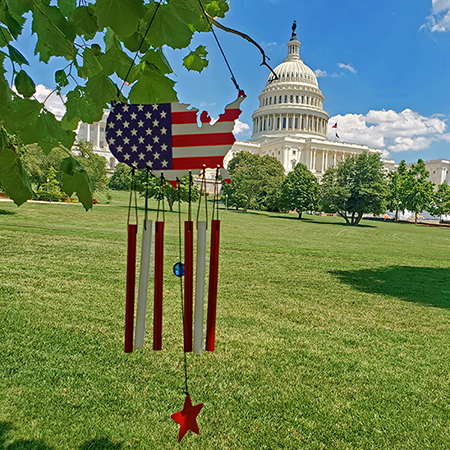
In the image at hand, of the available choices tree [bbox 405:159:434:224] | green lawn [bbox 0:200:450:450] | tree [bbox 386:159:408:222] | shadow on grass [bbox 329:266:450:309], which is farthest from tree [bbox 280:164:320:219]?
green lawn [bbox 0:200:450:450]

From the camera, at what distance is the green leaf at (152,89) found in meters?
1.70

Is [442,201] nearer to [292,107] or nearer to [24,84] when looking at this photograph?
[292,107]

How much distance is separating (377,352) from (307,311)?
5.78 feet

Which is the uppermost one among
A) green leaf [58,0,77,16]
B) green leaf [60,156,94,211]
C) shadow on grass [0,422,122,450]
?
green leaf [58,0,77,16]

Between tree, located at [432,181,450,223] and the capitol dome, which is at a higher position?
the capitol dome

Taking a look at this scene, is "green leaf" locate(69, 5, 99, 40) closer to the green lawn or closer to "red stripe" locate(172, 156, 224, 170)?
"red stripe" locate(172, 156, 224, 170)

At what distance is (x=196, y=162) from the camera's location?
1.86 meters

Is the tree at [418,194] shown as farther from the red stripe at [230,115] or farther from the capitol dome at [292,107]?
the red stripe at [230,115]

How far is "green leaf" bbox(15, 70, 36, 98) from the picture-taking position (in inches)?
75.5

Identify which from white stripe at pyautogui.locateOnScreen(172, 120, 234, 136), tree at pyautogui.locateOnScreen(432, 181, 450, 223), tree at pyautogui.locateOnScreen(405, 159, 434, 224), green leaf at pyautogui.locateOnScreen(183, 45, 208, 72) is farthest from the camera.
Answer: tree at pyautogui.locateOnScreen(432, 181, 450, 223)

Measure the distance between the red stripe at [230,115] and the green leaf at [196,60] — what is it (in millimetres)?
626

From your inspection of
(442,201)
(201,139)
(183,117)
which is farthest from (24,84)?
(442,201)

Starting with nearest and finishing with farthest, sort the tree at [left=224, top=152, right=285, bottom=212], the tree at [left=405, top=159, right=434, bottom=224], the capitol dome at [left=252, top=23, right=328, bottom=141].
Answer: the tree at [left=224, top=152, right=285, bottom=212] < the tree at [left=405, top=159, right=434, bottom=224] < the capitol dome at [left=252, top=23, right=328, bottom=141]

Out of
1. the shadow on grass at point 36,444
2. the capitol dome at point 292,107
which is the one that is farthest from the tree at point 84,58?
the capitol dome at point 292,107
